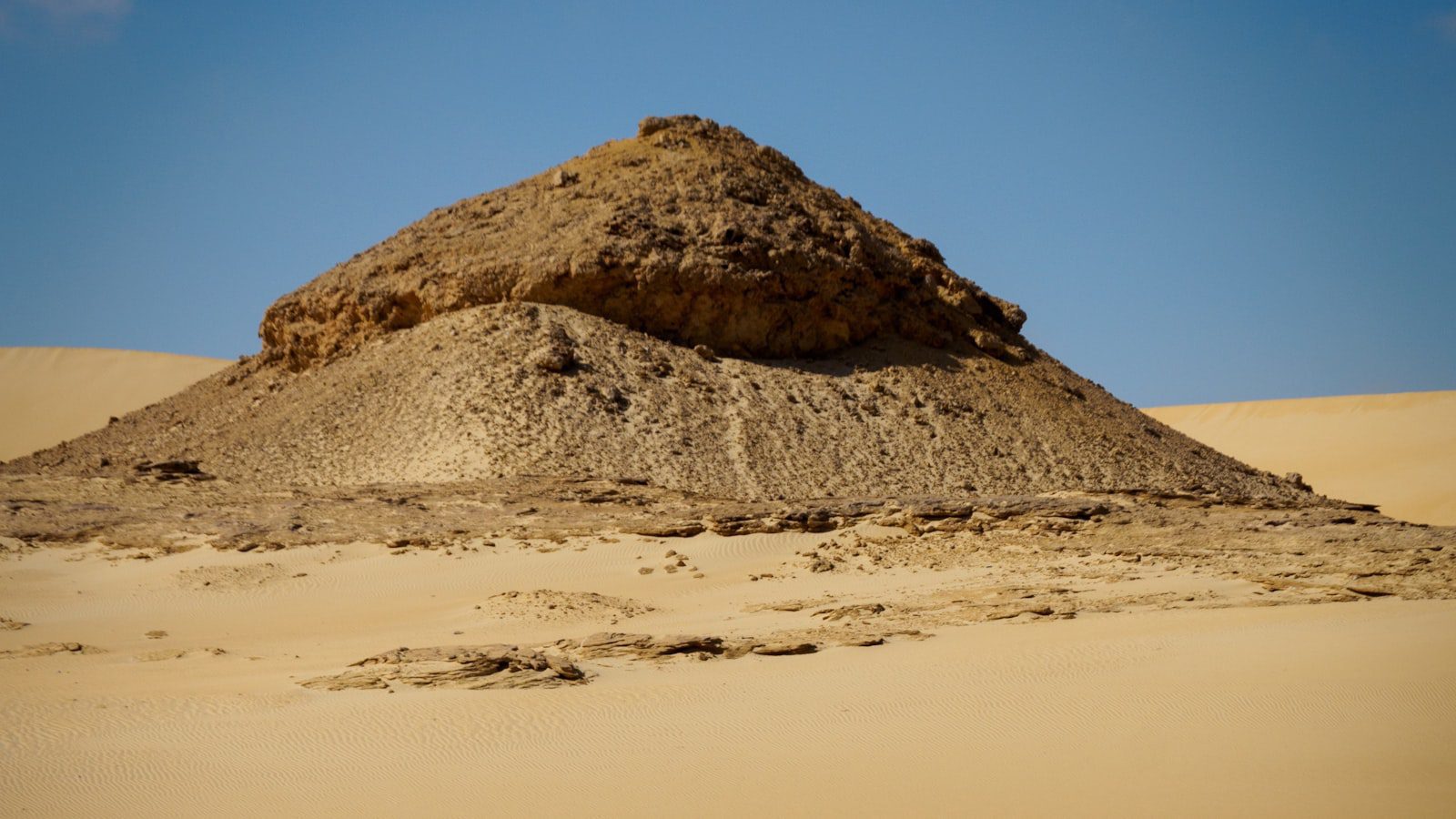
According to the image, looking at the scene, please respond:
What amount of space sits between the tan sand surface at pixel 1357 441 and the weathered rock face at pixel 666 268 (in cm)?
2398

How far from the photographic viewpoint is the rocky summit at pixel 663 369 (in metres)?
21.3

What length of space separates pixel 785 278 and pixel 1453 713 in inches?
751

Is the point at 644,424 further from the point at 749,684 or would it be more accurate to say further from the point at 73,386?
the point at 73,386

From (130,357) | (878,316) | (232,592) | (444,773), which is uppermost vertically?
(130,357)

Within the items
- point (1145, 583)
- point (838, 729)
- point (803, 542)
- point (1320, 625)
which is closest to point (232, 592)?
point (803, 542)

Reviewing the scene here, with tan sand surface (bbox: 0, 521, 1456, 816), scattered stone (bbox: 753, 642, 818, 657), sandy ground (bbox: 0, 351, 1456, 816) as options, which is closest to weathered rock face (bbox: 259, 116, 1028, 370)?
sandy ground (bbox: 0, 351, 1456, 816)

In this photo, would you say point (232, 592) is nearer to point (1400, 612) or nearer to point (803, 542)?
point (803, 542)

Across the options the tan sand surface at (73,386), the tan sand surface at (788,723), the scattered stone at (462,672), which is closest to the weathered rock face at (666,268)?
the tan sand surface at (788,723)

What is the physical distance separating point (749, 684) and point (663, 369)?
1515cm

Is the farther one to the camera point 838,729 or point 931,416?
point 931,416

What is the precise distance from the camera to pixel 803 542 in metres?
16.0

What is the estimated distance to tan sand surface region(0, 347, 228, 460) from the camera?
187 feet

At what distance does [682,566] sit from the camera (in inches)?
584

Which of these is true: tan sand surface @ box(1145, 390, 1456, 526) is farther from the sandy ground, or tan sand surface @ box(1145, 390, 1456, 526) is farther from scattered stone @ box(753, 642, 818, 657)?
scattered stone @ box(753, 642, 818, 657)
